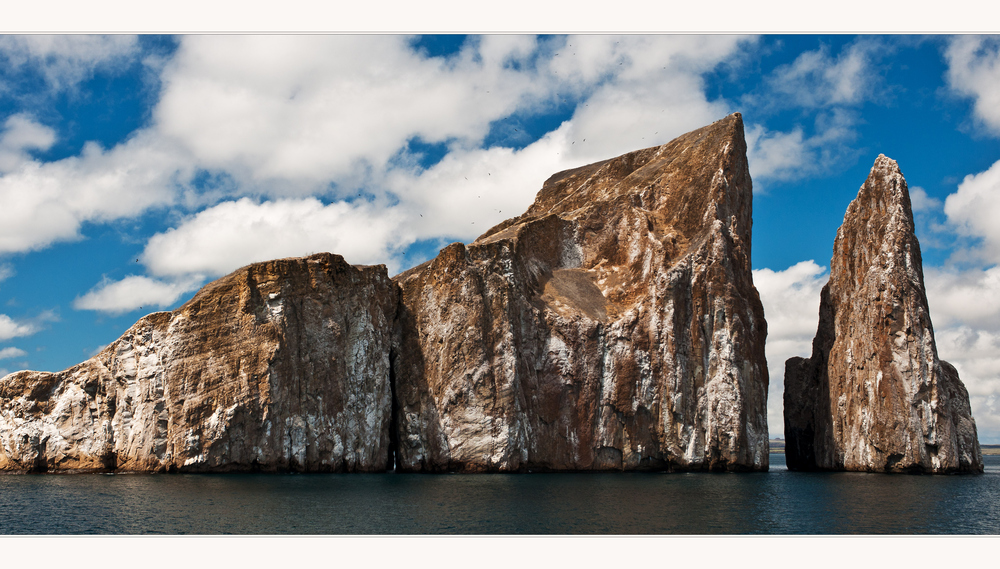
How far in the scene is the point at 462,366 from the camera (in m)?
65.9

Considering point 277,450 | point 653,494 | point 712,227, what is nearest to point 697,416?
point 712,227

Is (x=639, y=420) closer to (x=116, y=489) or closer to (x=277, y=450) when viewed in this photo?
(x=277, y=450)

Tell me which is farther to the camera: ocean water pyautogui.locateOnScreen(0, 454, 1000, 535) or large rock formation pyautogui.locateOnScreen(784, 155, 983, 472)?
large rock formation pyautogui.locateOnScreen(784, 155, 983, 472)

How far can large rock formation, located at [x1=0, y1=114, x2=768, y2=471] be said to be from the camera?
59344 mm

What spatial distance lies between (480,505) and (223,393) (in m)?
28.4

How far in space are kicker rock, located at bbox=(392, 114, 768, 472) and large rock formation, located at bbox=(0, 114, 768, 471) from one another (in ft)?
0.60

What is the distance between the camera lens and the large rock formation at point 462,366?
59344 millimetres

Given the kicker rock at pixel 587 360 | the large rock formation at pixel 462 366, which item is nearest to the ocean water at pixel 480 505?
the large rock formation at pixel 462 366

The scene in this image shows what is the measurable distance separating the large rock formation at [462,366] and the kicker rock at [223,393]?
0.41 feet

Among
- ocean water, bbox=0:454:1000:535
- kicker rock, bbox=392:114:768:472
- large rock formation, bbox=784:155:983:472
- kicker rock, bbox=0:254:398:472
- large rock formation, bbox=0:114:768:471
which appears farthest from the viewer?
kicker rock, bbox=392:114:768:472

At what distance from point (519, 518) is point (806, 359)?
59.4m

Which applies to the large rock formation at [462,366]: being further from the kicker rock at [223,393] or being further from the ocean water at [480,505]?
the ocean water at [480,505]

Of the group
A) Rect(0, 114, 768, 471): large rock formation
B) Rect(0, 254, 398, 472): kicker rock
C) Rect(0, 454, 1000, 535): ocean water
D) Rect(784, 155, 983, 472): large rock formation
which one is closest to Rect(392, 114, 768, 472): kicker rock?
Rect(0, 114, 768, 471): large rock formation

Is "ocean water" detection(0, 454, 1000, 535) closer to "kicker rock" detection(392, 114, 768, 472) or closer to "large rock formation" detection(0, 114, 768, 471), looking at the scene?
"large rock formation" detection(0, 114, 768, 471)
